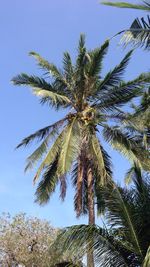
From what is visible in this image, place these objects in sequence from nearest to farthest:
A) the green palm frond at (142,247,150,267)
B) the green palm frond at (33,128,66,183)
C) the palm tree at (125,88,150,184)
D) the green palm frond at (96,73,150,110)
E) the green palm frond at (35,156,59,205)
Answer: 1. the green palm frond at (142,247,150,267)
2. the palm tree at (125,88,150,184)
3. the green palm frond at (33,128,66,183)
4. the green palm frond at (35,156,59,205)
5. the green palm frond at (96,73,150,110)

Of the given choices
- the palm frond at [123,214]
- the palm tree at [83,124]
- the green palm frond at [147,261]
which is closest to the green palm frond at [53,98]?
the palm tree at [83,124]

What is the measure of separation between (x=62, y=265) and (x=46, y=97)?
10.1m

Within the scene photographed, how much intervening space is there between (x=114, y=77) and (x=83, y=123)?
104 inches

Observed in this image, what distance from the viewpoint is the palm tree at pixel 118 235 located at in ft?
39.8

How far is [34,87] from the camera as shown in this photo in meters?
21.9

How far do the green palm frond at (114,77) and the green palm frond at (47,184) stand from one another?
3.87 m

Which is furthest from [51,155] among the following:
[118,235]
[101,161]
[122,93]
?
[118,235]

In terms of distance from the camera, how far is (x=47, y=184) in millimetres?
21609

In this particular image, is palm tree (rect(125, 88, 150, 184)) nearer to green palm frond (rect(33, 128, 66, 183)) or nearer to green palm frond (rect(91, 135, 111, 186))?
green palm frond (rect(91, 135, 111, 186))

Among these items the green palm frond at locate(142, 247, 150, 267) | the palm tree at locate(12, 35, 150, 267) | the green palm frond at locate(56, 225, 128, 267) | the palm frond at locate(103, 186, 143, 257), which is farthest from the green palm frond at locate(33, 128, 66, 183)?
the green palm frond at locate(142, 247, 150, 267)

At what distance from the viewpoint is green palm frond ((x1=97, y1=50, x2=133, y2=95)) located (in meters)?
22.2

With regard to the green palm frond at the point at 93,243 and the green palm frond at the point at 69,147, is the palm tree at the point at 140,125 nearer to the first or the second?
the green palm frond at the point at 69,147

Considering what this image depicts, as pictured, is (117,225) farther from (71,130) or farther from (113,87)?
(113,87)

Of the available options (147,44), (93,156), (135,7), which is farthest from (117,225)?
(93,156)
